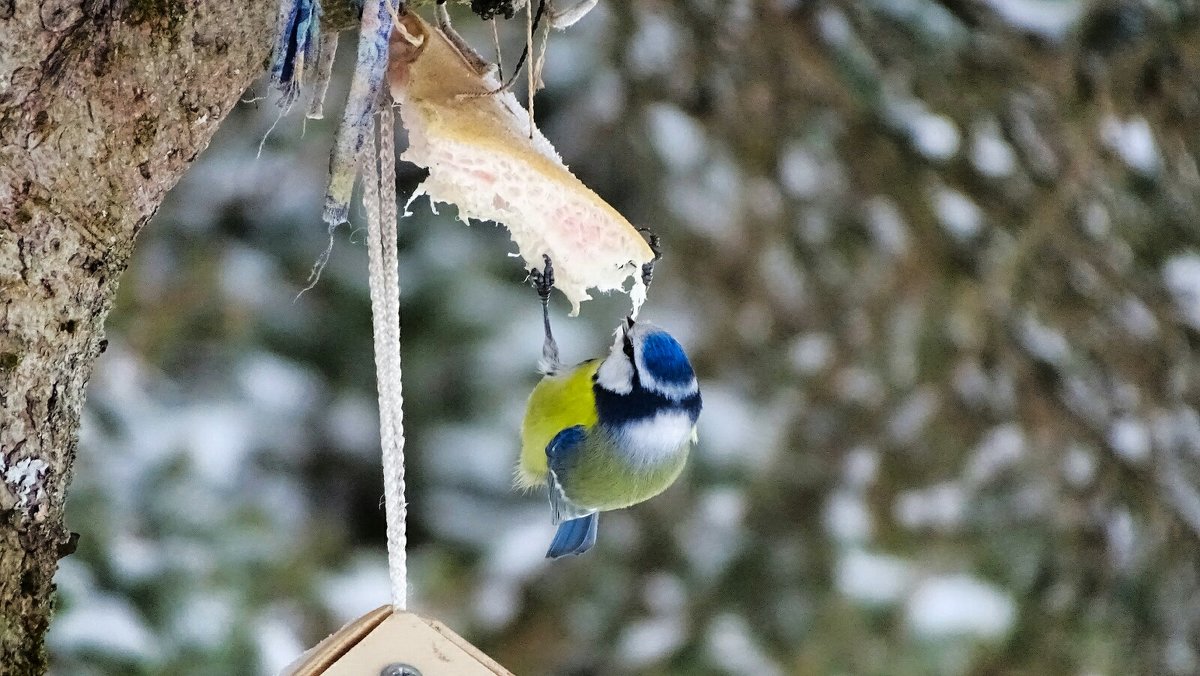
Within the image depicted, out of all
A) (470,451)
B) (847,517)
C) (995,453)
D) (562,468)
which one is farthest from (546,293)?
(995,453)

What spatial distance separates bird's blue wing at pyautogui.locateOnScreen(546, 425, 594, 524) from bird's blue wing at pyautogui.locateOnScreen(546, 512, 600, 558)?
0.04 feet

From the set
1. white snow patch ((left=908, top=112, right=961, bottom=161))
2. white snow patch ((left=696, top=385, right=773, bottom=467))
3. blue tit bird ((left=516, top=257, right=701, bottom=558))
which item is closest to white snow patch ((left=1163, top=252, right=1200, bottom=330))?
white snow patch ((left=908, top=112, right=961, bottom=161))

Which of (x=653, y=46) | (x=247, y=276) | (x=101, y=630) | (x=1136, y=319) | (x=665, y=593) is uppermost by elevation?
(x=653, y=46)

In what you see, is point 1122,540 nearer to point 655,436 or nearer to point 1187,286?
point 1187,286

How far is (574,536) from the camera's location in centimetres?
77

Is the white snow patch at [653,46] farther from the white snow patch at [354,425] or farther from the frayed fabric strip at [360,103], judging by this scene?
the frayed fabric strip at [360,103]

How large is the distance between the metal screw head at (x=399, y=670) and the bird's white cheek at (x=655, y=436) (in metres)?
0.31

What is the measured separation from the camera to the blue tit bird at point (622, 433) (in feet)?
2.42

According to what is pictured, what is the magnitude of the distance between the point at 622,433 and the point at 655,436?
3 cm

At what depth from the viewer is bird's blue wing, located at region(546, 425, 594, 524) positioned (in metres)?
0.74

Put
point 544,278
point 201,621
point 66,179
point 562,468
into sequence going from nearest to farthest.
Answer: point 66,179
point 544,278
point 562,468
point 201,621

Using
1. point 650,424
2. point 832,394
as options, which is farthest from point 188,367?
point 832,394

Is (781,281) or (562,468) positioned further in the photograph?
(781,281)

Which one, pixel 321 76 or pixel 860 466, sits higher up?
pixel 321 76
